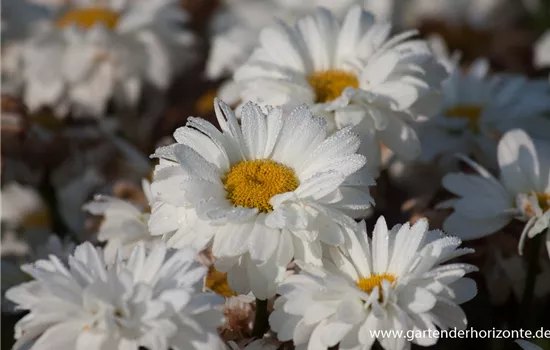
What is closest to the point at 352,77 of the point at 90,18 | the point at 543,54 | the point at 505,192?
the point at 505,192

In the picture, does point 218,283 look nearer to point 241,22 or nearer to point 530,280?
point 530,280

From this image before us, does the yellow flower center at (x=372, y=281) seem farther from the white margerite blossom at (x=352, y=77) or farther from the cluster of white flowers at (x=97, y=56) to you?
the cluster of white flowers at (x=97, y=56)

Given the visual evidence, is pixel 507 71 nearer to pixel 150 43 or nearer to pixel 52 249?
pixel 150 43

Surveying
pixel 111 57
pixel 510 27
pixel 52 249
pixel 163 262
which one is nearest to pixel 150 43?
pixel 111 57

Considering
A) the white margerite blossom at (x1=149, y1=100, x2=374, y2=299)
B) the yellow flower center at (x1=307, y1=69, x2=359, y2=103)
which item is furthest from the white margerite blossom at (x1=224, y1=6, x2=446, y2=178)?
the white margerite blossom at (x1=149, y1=100, x2=374, y2=299)

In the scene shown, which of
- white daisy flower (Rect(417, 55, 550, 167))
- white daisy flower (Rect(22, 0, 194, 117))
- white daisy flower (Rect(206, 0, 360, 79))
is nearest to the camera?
white daisy flower (Rect(417, 55, 550, 167))

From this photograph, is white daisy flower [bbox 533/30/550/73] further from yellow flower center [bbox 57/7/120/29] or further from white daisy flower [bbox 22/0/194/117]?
yellow flower center [bbox 57/7/120/29]
